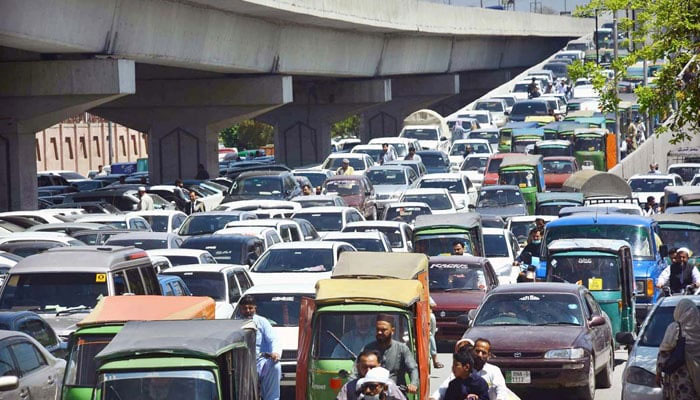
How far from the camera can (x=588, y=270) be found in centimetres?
2384

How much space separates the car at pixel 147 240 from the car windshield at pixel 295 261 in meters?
3.48

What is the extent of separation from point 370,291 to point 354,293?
186 mm

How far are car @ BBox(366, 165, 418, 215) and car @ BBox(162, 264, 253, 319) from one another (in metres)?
22.6

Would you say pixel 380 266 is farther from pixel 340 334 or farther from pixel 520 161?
pixel 520 161

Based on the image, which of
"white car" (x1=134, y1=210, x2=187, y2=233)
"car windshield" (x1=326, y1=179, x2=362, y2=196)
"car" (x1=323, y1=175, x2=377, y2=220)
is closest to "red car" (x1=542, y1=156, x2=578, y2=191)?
"car" (x1=323, y1=175, x2=377, y2=220)

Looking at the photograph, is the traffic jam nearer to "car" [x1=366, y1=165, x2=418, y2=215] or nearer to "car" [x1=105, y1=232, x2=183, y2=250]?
"car" [x1=105, y1=232, x2=183, y2=250]

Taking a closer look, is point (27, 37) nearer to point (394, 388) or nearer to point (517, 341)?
point (517, 341)

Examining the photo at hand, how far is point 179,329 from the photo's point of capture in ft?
43.8

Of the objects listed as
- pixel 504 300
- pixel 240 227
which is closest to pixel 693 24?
pixel 504 300

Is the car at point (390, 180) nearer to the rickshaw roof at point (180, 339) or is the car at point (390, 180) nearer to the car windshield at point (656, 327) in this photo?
the car windshield at point (656, 327)

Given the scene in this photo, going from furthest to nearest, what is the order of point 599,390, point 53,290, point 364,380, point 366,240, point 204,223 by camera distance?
point 204,223 → point 366,240 → point 599,390 → point 53,290 → point 364,380

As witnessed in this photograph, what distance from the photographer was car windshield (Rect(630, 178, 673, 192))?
4294cm

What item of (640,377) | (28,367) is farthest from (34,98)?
(640,377)

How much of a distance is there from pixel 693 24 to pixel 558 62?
8325 cm
